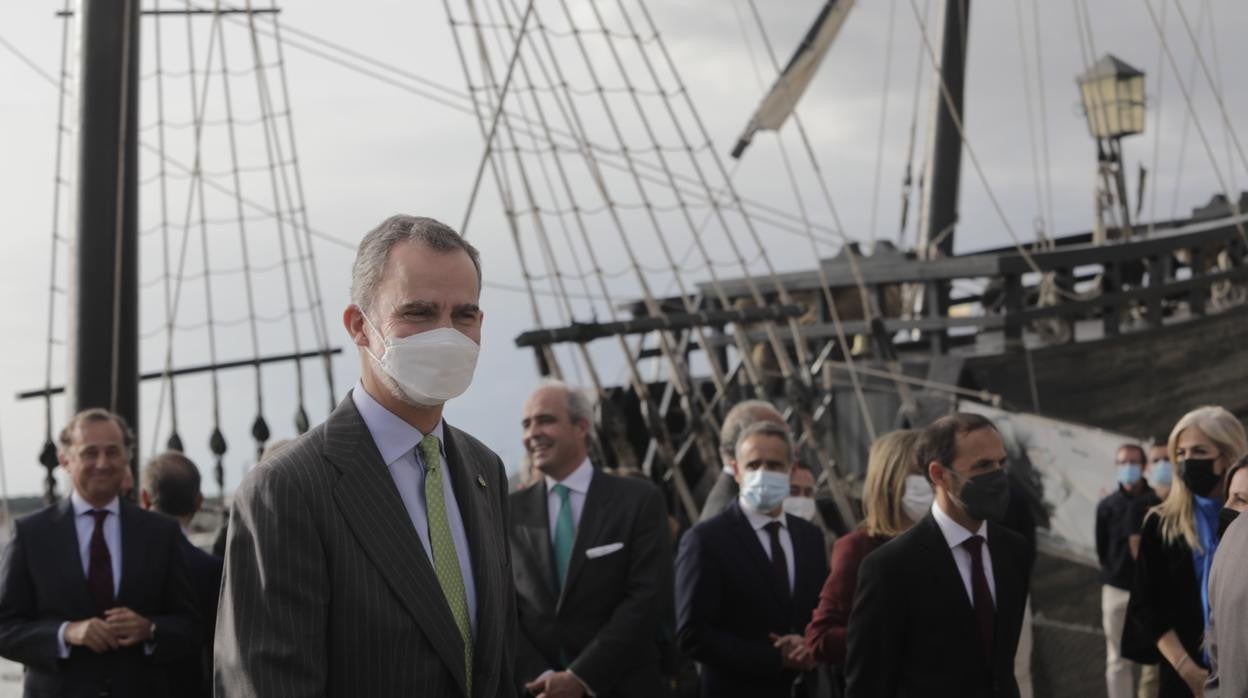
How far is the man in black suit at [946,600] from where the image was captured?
4340 mm

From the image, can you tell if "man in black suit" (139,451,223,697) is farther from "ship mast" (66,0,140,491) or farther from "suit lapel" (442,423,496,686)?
"suit lapel" (442,423,496,686)

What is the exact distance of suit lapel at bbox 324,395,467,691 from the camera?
106 inches

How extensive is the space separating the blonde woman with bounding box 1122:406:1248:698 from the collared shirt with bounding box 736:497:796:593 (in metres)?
1.09

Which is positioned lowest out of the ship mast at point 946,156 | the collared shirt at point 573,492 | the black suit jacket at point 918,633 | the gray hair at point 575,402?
the black suit jacket at point 918,633

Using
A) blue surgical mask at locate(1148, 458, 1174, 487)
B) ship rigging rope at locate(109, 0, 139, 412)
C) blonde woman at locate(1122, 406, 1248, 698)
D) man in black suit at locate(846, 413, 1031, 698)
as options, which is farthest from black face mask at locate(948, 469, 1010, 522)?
ship rigging rope at locate(109, 0, 139, 412)

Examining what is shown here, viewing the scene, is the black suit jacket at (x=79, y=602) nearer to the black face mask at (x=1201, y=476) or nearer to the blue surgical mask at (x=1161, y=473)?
the black face mask at (x=1201, y=476)

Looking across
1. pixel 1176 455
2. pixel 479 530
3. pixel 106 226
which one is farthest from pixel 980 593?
pixel 106 226

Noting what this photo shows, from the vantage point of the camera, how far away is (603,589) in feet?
17.3

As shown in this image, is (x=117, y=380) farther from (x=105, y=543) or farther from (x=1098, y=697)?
(x=1098, y=697)

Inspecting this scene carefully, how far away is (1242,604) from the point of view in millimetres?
3418

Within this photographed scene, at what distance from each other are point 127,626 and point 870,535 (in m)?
2.24

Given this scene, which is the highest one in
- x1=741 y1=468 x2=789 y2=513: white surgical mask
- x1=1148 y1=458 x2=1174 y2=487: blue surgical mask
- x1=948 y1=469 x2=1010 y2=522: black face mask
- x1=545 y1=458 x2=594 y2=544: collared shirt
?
x1=545 y1=458 x2=594 y2=544: collared shirt

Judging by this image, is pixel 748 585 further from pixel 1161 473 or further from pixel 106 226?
pixel 106 226

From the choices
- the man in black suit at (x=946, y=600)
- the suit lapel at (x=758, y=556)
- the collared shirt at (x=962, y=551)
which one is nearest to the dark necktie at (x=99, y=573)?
the suit lapel at (x=758, y=556)
